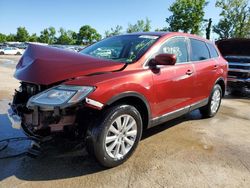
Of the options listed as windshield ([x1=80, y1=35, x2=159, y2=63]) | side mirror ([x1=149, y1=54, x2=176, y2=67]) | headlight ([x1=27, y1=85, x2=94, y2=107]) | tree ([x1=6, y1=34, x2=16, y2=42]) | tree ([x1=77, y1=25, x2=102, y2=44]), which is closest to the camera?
headlight ([x1=27, y1=85, x2=94, y2=107])

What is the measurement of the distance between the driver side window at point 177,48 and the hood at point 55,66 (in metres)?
0.98

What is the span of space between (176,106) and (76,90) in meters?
2.04

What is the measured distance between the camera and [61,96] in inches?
127

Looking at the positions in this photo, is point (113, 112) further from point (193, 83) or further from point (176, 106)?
point (193, 83)

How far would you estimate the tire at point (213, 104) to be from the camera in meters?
6.12

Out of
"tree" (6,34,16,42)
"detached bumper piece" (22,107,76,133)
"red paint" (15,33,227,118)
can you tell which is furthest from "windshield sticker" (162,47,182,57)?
"tree" (6,34,16,42)

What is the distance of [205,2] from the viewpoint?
33906 millimetres

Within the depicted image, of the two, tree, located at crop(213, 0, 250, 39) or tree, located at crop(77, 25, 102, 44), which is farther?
tree, located at crop(77, 25, 102, 44)

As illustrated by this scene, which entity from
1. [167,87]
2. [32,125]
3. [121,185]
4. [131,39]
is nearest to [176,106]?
[167,87]

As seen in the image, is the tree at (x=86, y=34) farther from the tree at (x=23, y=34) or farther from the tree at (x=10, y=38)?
the tree at (x=10, y=38)

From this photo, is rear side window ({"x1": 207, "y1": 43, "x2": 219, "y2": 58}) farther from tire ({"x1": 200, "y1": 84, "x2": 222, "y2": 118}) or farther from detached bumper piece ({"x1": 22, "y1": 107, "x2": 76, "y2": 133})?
detached bumper piece ({"x1": 22, "y1": 107, "x2": 76, "y2": 133})

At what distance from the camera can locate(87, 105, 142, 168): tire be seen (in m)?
3.40

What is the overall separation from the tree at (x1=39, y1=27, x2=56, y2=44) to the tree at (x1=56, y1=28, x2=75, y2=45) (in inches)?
97.3

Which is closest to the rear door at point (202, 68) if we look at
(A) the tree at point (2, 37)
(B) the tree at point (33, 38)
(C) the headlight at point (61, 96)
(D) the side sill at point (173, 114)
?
(D) the side sill at point (173, 114)
